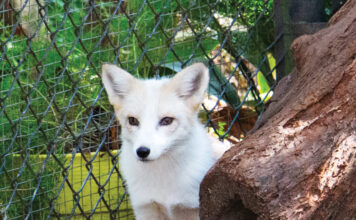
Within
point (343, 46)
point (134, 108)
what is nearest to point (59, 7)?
point (134, 108)

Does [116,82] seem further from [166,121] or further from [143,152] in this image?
[143,152]

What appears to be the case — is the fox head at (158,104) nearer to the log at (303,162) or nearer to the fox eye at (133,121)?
the fox eye at (133,121)

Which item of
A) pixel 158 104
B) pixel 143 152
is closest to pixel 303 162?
pixel 143 152

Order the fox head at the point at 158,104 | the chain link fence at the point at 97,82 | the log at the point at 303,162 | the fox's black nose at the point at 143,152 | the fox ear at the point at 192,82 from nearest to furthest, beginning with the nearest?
the log at the point at 303,162 → the fox's black nose at the point at 143,152 → the fox head at the point at 158,104 → the fox ear at the point at 192,82 → the chain link fence at the point at 97,82

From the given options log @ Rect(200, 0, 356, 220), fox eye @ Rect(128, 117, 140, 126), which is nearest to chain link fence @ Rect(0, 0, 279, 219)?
fox eye @ Rect(128, 117, 140, 126)

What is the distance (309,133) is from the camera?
7.38 ft

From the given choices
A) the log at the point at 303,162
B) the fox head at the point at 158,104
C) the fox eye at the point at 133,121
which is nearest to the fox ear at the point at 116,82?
the fox head at the point at 158,104

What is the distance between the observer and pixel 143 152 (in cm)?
262

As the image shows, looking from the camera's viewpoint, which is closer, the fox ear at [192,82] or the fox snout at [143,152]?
the fox snout at [143,152]

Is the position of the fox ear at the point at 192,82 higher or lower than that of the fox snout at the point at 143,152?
higher

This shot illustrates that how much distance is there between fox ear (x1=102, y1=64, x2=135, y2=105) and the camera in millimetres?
2994

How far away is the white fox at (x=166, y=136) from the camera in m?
2.85

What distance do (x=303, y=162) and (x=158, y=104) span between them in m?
0.96

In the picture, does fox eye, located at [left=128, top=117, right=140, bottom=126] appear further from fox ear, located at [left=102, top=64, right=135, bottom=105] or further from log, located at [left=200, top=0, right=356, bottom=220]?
log, located at [left=200, top=0, right=356, bottom=220]
